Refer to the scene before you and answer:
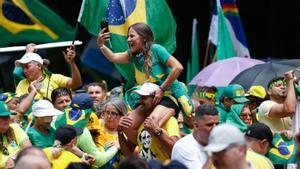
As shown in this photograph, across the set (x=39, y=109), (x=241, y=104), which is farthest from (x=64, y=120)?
(x=241, y=104)

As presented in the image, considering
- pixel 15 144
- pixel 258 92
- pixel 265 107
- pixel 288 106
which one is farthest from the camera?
pixel 258 92

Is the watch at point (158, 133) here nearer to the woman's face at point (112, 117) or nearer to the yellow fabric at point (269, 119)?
the woman's face at point (112, 117)

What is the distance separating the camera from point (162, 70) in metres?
10.8

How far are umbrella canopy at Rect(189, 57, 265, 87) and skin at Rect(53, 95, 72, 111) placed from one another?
3082mm

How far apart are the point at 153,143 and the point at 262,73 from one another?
3.70 m

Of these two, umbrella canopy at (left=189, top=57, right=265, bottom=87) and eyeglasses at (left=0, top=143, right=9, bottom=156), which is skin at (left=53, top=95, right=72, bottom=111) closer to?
eyeglasses at (left=0, top=143, right=9, bottom=156)

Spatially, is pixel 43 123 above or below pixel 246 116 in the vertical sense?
above

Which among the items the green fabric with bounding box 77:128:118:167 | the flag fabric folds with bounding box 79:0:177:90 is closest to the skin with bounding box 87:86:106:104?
the flag fabric folds with bounding box 79:0:177:90

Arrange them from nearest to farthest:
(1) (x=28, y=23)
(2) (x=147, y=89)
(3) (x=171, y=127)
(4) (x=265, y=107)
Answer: (2) (x=147, y=89), (3) (x=171, y=127), (4) (x=265, y=107), (1) (x=28, y=23)

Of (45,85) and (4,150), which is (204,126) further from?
(45,85)

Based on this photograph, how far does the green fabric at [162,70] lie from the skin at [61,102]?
1.37m

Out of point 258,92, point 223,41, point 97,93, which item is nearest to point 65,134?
point 258,92

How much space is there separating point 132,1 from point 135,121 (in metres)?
3.11

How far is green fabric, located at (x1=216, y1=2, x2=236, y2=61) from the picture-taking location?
1581cm
